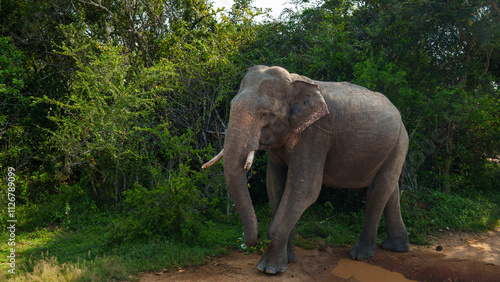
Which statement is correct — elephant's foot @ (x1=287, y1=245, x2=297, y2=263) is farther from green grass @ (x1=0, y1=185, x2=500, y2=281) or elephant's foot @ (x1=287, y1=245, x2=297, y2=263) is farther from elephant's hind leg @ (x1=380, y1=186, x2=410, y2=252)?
elephant's hind leg @ (x1=380, y1=186, x2=410, y2=252)

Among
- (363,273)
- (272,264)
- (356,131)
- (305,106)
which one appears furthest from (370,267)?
(305,106)

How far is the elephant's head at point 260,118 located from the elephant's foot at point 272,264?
0.53 m

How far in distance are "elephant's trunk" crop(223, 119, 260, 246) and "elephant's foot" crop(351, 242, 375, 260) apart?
6.98 feet

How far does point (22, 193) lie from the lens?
26.2 feet

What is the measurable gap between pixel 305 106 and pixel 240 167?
127 centimetres

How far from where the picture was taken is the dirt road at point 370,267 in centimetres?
493

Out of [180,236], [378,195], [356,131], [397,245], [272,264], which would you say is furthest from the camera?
[397,245]

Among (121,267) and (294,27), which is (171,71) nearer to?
(294,27)

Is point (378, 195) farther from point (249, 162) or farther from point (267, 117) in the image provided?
point (249, 162)

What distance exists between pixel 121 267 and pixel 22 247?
2.52 m

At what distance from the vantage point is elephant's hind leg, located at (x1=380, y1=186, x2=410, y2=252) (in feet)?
20.6

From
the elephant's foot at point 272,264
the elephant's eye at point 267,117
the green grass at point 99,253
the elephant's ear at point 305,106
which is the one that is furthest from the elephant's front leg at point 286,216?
the green grass at point 99,253

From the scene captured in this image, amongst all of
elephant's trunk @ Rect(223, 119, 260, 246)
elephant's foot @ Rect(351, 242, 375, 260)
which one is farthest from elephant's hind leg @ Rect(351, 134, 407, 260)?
elephant's trunk @ Rect(223, 119, 260, 246)

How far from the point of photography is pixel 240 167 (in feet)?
14.8
